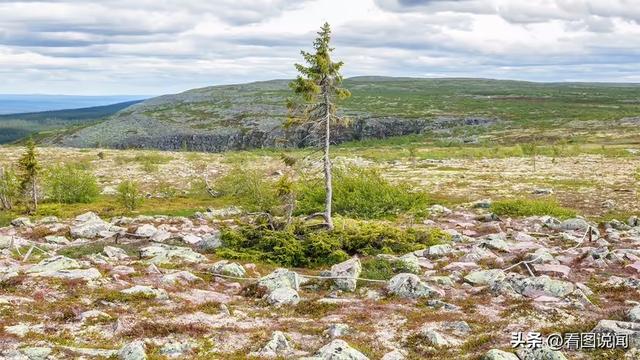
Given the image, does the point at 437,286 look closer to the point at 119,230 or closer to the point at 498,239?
the point at 498,239

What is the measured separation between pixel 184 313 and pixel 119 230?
15.7 metres

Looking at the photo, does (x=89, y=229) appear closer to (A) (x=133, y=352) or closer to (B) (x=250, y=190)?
(B) (x=250, y=190)

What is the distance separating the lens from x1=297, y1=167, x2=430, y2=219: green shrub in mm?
36125

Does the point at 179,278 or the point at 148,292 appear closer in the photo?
the point at 148,292

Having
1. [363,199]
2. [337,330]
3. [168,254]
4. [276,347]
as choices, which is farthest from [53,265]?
[363,199]

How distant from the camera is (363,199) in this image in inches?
1439

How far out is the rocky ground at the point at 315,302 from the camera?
13094 mm

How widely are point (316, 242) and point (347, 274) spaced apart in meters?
3.93

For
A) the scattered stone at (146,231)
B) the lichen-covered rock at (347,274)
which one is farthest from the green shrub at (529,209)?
the scattered stone at (146,231)

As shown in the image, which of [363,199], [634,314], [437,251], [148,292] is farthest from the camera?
[363,199]

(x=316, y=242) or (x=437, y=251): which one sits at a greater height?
(x=316, y=242)

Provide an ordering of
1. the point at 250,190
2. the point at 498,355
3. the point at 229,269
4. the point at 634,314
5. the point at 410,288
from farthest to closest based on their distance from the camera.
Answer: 1. the point at 250,190
2. the point at 229,269
3. the point at 410,288
4. the point at 634,314
5. the point at 498,355

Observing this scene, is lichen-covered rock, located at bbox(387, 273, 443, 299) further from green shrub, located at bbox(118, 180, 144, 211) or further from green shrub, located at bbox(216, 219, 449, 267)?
green shrub, located at bbox(118, 180, 144, 211)

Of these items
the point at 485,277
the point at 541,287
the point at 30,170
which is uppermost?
the point at 30,170
